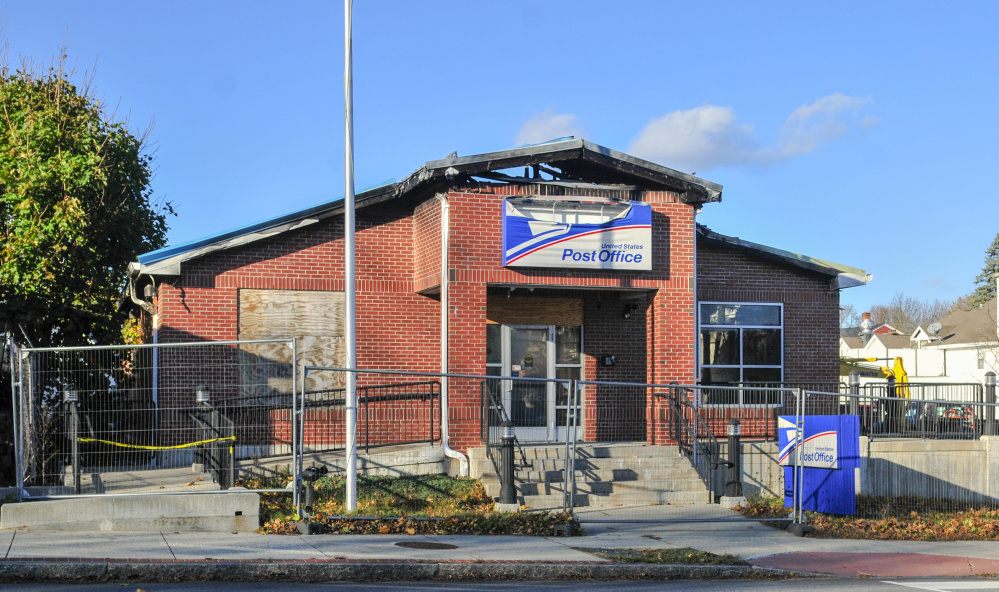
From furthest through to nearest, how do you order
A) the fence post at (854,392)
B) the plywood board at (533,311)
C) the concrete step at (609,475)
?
the plywood board at (533,311) → the fence post at (854,392) → the concrete step at (609,475)

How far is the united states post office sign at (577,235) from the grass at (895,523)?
479cm

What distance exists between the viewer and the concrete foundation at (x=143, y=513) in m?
11.3

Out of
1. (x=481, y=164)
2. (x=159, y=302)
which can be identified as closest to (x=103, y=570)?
(x=159, y=302)

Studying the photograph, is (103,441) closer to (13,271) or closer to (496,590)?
(496,590)

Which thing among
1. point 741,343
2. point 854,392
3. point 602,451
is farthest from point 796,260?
point 602,451

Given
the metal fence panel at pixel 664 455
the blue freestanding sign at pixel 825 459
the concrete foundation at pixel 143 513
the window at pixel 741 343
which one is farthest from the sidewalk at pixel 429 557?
the window at pixel 741 343

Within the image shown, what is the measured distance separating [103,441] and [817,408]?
1424 cm

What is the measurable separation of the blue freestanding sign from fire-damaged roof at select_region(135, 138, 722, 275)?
515cm

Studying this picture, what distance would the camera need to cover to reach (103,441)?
11664 mm

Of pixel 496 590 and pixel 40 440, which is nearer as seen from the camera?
pixel 496 590

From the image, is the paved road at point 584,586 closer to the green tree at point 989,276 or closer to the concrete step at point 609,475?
the concrete step at point 609,475

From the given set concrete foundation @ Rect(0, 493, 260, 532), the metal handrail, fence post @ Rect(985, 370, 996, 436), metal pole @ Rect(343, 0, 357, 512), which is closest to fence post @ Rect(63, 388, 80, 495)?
concrete foundation @ Rect(0, 493, 260, 532)

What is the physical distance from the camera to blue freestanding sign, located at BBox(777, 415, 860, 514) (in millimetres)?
13297

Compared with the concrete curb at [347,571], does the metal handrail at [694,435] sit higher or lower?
higher
